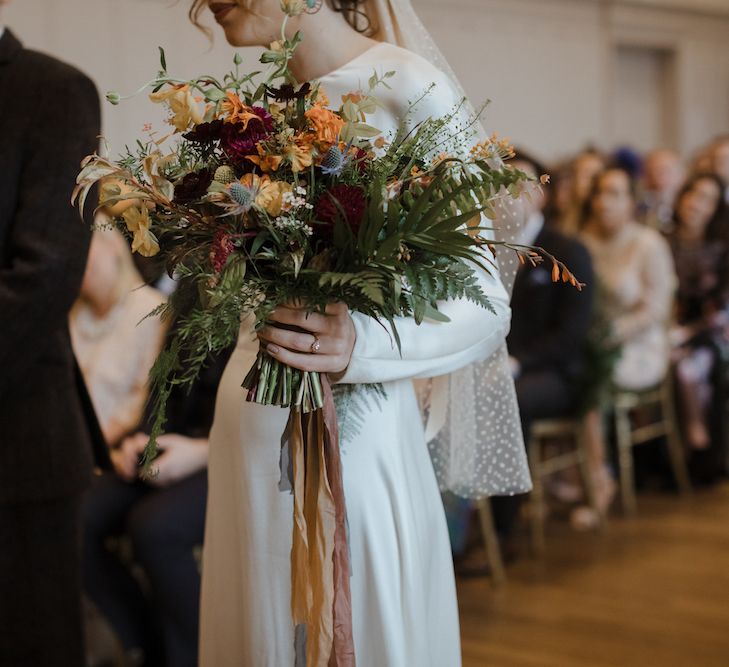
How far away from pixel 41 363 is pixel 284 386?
2.50 feet

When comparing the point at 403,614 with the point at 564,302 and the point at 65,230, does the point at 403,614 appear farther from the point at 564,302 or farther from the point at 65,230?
the point at 564,302

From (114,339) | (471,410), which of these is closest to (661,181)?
(114,339)

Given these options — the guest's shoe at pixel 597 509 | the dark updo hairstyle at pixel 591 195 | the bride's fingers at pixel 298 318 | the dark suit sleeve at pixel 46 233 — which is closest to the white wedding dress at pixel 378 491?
the bride's fingers at pixel 298 318

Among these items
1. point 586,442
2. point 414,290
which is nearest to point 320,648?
point 414,290

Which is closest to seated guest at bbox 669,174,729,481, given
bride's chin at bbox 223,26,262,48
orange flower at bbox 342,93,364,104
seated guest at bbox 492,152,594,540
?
seated guest at bbox 492,152,594,540

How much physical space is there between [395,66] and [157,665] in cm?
203

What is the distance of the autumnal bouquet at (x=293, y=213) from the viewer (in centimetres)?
116

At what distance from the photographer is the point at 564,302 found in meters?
4.09

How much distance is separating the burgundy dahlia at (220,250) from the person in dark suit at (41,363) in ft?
2.26

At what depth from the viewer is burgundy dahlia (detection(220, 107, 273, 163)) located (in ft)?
3.88

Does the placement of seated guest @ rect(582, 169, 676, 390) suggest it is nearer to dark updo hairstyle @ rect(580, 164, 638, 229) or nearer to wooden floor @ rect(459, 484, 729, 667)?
dark updo hairstyle @ rect(580, 164, 638, 229)

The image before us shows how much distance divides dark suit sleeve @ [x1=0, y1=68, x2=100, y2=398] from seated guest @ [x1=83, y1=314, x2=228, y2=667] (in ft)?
1.91

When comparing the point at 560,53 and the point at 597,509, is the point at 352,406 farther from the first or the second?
the point at 560,53

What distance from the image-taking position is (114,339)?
121 inches
